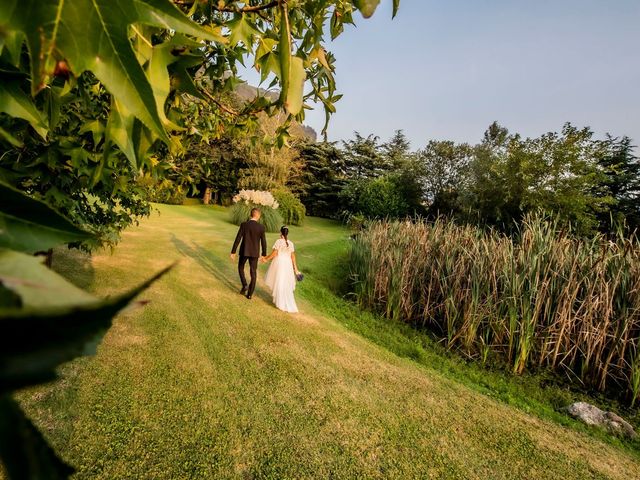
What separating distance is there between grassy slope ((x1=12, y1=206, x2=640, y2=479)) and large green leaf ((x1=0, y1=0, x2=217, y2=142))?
3138mm

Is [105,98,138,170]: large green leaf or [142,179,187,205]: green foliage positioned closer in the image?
[105,98,138,170]: large green leaf

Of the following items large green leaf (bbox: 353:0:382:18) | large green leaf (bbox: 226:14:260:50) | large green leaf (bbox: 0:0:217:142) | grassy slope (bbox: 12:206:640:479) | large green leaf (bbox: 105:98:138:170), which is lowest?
grassy slope (bbox: 12:206:640:479)

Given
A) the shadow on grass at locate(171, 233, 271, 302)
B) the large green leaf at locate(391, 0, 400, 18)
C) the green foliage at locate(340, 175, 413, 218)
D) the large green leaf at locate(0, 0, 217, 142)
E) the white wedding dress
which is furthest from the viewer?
the green foliage at locate(340, 175, 413, 218)

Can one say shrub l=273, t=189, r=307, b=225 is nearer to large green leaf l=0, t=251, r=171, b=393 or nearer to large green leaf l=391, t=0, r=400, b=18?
large green leaf l=391, t=0, r=400, b=18

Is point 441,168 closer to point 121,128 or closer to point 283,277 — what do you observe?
point 283,277

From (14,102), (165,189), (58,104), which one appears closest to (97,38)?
(14,102)

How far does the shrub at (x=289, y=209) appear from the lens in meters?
21.0

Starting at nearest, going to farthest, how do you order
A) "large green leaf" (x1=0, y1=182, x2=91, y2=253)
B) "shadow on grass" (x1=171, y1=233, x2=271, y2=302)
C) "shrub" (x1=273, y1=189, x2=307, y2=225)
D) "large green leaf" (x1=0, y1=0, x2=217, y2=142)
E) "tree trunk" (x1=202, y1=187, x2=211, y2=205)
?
1. "large green leaf" (x1=0, y1=182, x2=91, y2=253)
2. "large green leaf" (x1=0, y1=0, x2=217, y2=142)
3. "shadow on grass" (x1=171, y1=233, x2=271, y2=302)
4. "shrub" (x1=273, y1=189, x2=307, y2=225)
5. "tree trunk" (x1=202, y1=187, x2=211, y2=205)

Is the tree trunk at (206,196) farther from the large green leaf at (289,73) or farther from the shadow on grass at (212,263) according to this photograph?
the large green leaf at (289,73)

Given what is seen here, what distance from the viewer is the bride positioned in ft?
23.5

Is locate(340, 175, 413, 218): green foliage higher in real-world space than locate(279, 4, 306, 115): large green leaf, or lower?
higher

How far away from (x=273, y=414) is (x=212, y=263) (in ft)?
21.6

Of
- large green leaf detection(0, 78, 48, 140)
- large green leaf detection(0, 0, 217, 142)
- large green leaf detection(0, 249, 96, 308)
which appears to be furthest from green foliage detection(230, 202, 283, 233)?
large green leaf detection(0, 249, 96, 308)

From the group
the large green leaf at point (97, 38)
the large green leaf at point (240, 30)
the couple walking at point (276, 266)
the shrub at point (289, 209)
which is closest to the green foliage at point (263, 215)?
the shrub at point (289, 209)
